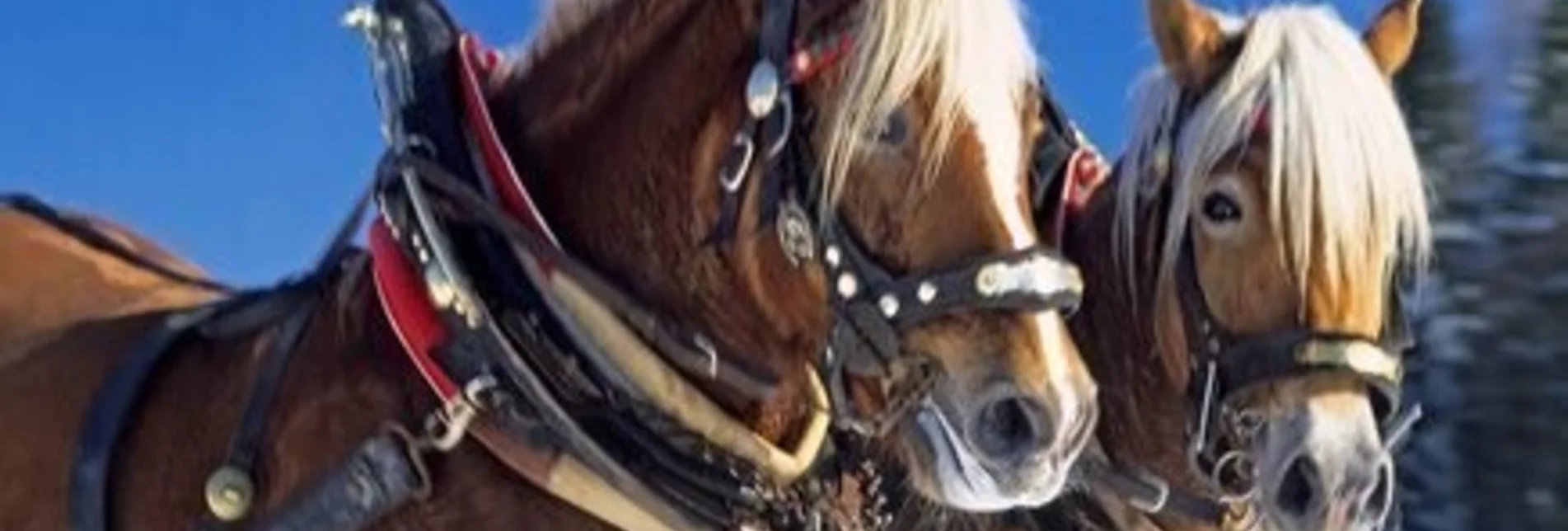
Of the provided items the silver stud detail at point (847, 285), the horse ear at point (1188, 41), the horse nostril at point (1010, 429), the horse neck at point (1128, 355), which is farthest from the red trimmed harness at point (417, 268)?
the horse ear at point (1188, 41)

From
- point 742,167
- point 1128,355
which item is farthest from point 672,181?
point 1128,355

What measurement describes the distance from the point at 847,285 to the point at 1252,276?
55.5 inches

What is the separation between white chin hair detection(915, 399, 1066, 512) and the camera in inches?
148

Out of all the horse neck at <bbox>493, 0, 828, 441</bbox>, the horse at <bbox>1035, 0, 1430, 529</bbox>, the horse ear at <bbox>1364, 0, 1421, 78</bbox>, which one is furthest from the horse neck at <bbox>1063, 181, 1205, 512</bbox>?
the horse neck at <bbox>493, 0, 828, 441</bbox>

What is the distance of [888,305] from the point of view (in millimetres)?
3822

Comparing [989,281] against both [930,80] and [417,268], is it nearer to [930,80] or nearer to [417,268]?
[930,80]

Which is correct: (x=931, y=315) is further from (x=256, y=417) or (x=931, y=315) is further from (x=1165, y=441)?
(x=1165, y=441)

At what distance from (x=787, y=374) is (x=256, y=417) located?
65 cm

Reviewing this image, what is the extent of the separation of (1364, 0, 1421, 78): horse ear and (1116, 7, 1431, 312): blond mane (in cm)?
13

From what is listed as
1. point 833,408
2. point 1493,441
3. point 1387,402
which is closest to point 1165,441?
point 1387,402

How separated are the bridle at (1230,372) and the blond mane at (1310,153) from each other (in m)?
0.03

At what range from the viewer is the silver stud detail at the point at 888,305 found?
12.5 ft


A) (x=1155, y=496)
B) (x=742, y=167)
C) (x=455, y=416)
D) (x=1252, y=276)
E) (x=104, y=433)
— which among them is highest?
(x=742, y=167)

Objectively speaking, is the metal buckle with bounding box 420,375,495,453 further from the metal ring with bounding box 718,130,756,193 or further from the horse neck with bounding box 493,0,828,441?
the metal ring with bounding box 718,130,756,193
